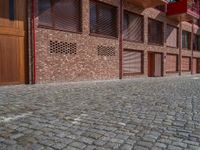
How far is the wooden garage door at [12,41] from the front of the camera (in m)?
10.5

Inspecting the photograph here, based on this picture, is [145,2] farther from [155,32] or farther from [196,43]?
[196,43]

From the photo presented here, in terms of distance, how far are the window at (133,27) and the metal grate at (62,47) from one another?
5.47 m

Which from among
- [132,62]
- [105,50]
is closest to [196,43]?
[132,62]

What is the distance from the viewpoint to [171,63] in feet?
79.7

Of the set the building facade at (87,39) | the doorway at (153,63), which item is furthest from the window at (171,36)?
the doorway at (153,63)

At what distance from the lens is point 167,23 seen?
22781 millimetres

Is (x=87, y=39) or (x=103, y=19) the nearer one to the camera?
(x=87, y=39)

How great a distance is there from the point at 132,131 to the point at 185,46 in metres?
25.2

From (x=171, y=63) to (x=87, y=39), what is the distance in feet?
41.4

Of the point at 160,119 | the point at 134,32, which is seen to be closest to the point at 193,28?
the point at 134,32

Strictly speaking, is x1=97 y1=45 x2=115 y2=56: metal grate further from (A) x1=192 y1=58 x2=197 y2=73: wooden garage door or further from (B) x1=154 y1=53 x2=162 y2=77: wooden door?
(A) x1=192 y1=58 x2=197 y2=73: wooden garage door

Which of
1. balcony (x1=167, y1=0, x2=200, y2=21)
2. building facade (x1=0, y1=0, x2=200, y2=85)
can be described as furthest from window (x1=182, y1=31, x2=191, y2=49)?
balcony (x1=167, y1=0, x2=200, y2=21)

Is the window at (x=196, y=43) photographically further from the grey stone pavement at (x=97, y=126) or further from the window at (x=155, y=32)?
the grey stone pavement at (x=97, y=126)

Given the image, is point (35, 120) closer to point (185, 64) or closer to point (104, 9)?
point (104, 9)
